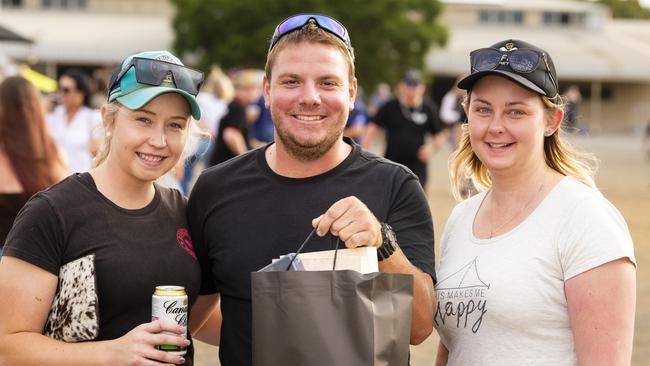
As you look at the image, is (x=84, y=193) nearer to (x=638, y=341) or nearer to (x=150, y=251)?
(x=150, y=251)

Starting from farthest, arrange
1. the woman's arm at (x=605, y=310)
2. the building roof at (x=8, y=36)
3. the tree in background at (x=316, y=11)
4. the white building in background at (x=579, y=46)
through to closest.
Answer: the white building in background at (x=579, y=46) → the tree in background at (x=316, y=11) → the building roof at (x=8, y=36) → the woman's arm at (x=605, y=310)

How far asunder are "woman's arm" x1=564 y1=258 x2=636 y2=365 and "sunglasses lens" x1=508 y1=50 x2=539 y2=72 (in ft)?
2.29

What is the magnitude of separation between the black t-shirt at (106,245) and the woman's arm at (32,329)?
0.04 metres

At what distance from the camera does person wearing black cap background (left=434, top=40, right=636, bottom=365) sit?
107 inches

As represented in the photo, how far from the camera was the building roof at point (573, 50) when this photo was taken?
A: 183 ft

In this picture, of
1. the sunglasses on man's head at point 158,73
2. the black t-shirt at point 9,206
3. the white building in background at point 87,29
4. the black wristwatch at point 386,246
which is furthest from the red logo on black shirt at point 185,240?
the white building in background at point 87,29

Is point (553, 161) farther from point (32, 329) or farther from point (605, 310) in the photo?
point (32, 329)

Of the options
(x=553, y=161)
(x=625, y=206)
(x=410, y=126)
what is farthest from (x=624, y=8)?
(x=553, y=161)

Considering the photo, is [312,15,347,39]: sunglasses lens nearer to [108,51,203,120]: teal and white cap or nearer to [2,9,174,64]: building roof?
[108,51,203,120]: teal and white cap

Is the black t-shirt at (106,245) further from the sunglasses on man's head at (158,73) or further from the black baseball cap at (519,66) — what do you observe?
the black baseball cap at (519,66)

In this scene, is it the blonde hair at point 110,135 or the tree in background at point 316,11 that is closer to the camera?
Answer: the blonde hair at point 110,135

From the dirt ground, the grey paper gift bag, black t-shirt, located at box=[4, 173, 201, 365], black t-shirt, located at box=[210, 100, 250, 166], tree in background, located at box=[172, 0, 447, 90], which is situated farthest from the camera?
tree in background, located at box=[172, 0, 447, 90]

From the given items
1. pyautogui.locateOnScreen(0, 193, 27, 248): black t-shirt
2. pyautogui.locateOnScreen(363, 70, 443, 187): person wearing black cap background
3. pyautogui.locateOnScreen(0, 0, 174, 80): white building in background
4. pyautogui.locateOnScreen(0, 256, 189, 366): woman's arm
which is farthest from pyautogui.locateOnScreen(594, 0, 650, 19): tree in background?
pyautogui.locateOnScreen(0, 256, 189, 366): woman's arm

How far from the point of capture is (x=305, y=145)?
3.12 metres
